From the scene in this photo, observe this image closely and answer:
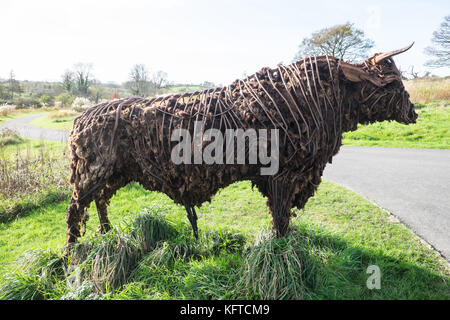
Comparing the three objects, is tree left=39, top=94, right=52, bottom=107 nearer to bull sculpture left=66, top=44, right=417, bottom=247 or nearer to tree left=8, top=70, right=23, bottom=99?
tree left=8, top=70, right=23, bottom=99

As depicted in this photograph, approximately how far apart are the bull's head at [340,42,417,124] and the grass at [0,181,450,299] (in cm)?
156

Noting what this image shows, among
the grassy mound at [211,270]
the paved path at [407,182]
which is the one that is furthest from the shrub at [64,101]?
the paved path at [407,182]

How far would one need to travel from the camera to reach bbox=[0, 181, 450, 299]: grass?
89.5 inches

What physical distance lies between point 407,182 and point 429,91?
13198mm

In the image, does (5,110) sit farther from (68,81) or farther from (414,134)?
(414,134)

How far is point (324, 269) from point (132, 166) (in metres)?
2.24

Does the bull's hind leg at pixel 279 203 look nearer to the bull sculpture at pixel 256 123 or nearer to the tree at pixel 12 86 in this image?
the bull sculpture at pixel 256 123

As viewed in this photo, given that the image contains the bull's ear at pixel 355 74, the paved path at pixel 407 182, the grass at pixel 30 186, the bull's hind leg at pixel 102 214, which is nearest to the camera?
the bull's ear at pixel 355 74

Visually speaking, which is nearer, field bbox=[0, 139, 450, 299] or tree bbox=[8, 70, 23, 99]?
field bbox=[0, 139, 450, 299]

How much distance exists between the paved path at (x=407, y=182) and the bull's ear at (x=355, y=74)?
2.52 meters

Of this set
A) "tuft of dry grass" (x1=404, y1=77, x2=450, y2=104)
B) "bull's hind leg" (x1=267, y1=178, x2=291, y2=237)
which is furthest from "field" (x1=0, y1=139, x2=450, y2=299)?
"tuft of dry grass" (x1=404, y1=77, x2=450, y2=104)

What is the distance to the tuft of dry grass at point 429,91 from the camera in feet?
46.8

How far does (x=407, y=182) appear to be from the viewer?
5.66 meters

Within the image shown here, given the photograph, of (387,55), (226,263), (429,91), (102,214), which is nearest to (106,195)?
(102,214)
